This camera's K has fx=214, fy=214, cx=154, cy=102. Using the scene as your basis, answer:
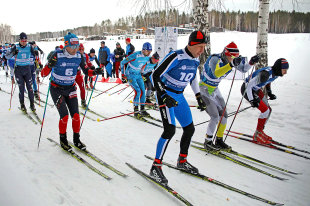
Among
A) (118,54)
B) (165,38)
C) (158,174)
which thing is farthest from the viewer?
(118,54)

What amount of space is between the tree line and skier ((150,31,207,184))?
5.04m

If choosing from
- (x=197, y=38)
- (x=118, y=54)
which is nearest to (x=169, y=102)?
(x=197, y=38)

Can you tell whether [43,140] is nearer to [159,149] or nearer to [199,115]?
[159,149]

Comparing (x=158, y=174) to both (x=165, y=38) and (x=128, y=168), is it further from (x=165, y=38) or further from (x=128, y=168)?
(x=165, y=38)

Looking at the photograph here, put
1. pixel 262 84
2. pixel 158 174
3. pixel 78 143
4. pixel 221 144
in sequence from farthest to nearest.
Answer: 1. pixel 262 84
2. pixel 221 144
3. pixel 78 143
4. pixel 158 174

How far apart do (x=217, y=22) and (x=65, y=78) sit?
246ft

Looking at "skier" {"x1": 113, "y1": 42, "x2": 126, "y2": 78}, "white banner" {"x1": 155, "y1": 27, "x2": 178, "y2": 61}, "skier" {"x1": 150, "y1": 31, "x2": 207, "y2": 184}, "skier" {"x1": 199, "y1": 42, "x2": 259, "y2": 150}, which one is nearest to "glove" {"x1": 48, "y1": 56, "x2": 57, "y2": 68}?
"skier" {"x1": 150, "y1": 31, "x2": 207, "y2": 184}

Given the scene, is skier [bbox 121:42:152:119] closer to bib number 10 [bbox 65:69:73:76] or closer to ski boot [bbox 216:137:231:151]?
bib number 10 [bbox 65:69:73:76]

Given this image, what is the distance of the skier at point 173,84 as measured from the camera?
3018mm

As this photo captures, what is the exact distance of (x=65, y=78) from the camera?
4.04 metres

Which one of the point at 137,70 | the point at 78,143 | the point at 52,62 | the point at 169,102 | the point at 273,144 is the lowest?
Result: the point at 273,144

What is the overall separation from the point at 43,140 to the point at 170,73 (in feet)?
10.8

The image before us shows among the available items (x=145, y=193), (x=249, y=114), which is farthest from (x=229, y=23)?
(x=145, y=193)

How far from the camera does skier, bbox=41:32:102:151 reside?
3892 millimetres
